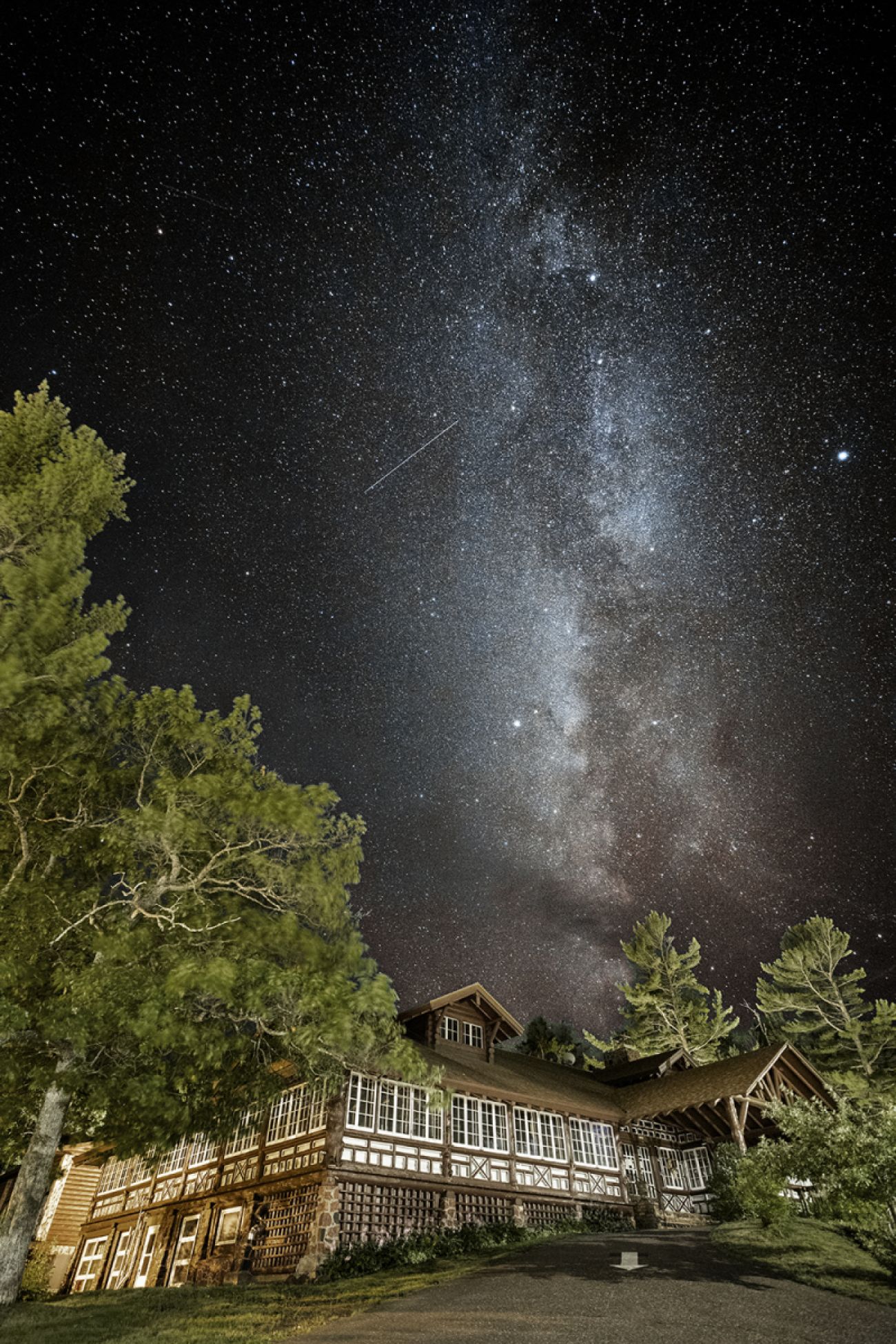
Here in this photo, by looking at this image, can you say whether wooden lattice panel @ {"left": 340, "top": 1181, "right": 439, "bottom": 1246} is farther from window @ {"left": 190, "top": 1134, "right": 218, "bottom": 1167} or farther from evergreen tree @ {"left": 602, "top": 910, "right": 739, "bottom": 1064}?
evergreen tree @ {"left": 602, "top": 910, "right": 739, "bottom": 1064}

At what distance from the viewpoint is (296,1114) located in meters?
20.7

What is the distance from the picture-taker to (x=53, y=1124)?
12.2 m

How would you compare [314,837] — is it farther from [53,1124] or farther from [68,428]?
[68,428]

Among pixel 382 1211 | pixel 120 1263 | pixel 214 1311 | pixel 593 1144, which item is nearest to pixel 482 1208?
pixel 382 1211

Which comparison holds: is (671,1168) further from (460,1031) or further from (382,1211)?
(382,1211)

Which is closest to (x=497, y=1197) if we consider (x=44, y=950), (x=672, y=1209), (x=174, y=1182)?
(x=672, y=1209)

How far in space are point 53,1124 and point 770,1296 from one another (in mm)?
12610

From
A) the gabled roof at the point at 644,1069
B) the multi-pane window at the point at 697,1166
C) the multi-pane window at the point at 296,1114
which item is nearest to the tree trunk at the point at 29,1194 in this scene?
the multi-pane window at the point at 296,1114

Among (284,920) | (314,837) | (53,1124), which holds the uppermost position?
(314,837)

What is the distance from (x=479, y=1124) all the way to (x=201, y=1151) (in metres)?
9.85

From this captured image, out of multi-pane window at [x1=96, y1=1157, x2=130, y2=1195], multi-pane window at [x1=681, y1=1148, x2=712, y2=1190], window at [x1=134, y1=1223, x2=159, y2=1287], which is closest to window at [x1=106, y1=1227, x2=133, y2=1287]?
window at [x1=134, y1=1223, x2=159, y2=1287]

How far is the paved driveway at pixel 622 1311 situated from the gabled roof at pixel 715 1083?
34.9 feet

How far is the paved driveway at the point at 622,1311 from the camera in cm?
958

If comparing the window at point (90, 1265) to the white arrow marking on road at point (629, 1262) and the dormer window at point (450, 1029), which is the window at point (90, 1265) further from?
the white arrow marking on road at point (629, 1262)
